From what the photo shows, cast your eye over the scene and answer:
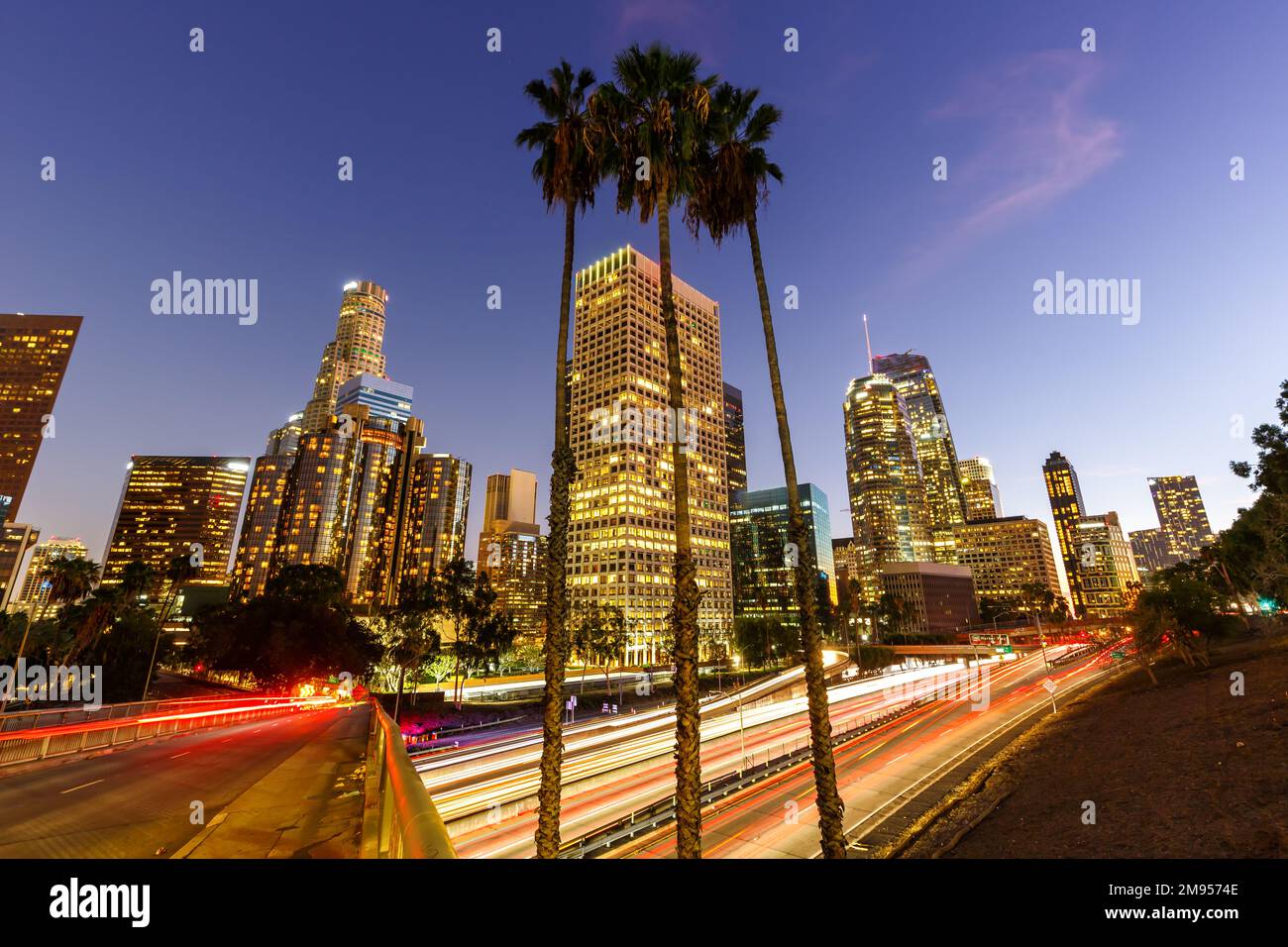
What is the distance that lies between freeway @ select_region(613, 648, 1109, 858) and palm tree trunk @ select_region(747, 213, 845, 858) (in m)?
8.82

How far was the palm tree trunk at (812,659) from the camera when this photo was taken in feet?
48.0

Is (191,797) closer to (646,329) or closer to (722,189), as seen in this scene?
(722,189)

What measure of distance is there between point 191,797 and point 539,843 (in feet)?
26.8

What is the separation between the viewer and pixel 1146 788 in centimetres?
2216

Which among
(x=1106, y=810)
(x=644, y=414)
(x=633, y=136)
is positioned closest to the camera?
(x=633, y=136)

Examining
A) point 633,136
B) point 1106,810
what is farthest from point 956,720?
point 633,136

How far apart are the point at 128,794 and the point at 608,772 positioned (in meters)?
23.1

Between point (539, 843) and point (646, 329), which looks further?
point (646, 329)

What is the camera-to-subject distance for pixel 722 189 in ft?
67.3

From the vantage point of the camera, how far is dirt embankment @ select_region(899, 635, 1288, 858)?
57.8 ft

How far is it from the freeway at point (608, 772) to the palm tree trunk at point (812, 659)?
41.6 feet
